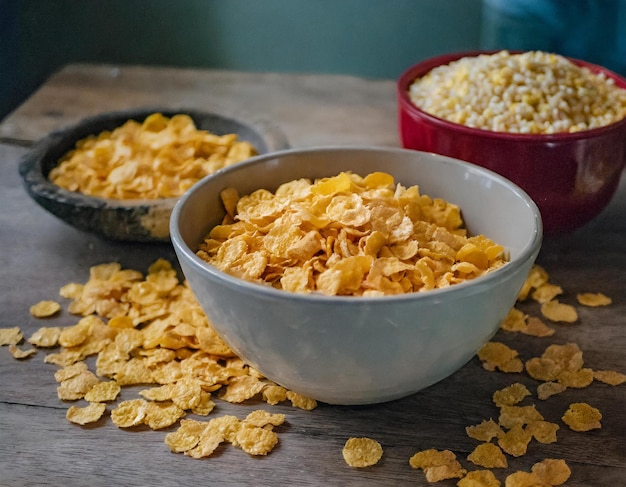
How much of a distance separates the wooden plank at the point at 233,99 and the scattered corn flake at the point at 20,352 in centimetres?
53

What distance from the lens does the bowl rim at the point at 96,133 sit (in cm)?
88

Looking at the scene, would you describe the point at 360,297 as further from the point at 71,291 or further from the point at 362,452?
the point at 71,291

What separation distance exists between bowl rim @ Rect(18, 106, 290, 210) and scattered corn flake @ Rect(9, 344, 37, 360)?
191mm

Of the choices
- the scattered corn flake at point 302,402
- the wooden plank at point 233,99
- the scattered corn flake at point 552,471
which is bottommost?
the wooden plank at point 233,99

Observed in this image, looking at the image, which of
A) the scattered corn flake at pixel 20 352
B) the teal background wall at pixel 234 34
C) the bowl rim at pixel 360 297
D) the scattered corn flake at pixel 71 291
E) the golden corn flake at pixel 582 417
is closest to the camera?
the bowl rim at pixel 360 297

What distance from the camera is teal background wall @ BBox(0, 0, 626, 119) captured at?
163cm

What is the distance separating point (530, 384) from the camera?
719 mm

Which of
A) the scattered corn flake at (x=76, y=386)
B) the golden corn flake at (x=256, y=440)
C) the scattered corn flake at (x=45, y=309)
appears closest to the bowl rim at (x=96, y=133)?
the scattered corn flake at (x=45, y=309)

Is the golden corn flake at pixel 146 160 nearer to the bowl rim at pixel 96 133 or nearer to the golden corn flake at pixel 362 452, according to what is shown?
the bowl rim at pixel 96 133

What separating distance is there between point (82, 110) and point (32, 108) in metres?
0.10

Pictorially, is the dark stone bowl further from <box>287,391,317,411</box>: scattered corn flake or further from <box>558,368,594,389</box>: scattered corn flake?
<box>558,368,594,389</box>: scattered corn flake

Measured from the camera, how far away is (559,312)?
0.82 meters

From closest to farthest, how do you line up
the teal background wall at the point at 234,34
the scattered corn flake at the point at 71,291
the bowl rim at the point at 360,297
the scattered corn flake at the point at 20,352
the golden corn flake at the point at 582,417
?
the bowl rim at the point at 360,297, the golden corn flake at the point at 582,417, the scattered corn flake at the point at 20,352, the scattered corn flake at the point at 71,291, the teal background wall at the point at 234,34

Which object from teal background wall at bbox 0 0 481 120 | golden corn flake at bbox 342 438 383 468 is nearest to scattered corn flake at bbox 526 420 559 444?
golden corn flake at bbox 342 438 383 468
